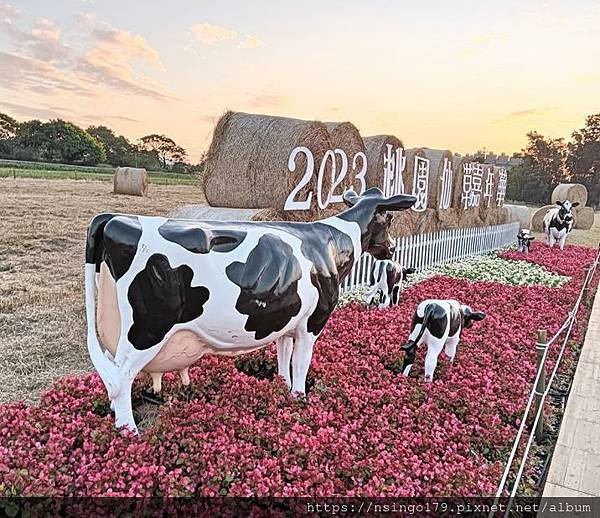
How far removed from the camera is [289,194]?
5859 mm

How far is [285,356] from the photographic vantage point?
11.0 ft

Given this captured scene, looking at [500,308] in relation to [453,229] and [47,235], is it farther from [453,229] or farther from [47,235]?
[47,235]

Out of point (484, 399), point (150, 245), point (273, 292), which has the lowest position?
point (484, 399)

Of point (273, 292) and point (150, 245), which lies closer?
point (150, 245)

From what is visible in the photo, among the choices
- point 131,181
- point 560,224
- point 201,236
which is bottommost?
point 560,224

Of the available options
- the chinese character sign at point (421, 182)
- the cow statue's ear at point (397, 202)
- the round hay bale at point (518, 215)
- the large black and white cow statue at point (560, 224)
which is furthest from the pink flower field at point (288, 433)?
the round hay bale at point (518, 215)

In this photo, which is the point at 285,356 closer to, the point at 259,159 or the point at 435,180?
the point at 259,159

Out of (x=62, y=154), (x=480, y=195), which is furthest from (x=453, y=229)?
(x=62, y=154)

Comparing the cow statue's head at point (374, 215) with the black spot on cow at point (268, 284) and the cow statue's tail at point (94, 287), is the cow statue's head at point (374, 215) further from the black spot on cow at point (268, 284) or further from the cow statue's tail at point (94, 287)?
the cow statue's tail at point (94, 287)

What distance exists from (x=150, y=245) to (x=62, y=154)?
40.4m

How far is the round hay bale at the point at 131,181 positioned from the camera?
1839 cm

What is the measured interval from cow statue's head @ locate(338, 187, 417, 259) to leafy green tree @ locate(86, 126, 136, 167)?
42.6 metres

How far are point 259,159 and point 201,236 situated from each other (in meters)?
3.57

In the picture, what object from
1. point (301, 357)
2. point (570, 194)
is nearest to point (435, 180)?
point (301, 357)
